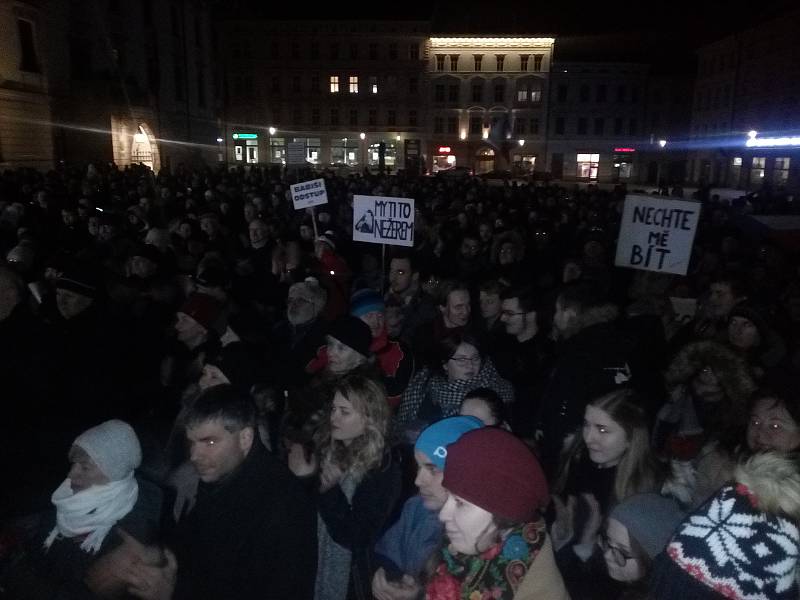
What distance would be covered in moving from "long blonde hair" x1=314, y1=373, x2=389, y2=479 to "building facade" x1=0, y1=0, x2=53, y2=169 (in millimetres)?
26284

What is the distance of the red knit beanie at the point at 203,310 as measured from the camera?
480cm

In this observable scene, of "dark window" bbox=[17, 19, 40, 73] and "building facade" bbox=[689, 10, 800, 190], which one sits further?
"building facade" bbox=[689, 10, 800, 190]

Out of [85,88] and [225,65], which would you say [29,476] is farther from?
[225,65]

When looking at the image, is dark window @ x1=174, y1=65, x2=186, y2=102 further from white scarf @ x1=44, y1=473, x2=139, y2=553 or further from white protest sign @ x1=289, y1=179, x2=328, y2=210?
white scarf @ x1=44, y1=473, x2=139, y2=553

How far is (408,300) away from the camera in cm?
714

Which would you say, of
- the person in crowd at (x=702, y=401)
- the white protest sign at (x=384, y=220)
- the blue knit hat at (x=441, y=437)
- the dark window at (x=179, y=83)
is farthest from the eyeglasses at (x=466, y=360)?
the dark window at (x=179, y=83)

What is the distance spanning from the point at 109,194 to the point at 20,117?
49.7ft

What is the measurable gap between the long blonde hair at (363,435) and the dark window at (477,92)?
6125cm

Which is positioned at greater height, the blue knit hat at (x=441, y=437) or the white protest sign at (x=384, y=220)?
the white protest sign at (x=384, y=220)

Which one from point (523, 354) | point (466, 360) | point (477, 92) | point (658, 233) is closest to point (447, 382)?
point (466, 360)

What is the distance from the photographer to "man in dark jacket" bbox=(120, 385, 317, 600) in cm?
264

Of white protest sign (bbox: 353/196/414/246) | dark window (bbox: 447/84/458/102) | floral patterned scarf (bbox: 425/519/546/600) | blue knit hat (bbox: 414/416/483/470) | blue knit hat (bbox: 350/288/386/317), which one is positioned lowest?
floral patterned scarf (bbox: 425/519/546/600)

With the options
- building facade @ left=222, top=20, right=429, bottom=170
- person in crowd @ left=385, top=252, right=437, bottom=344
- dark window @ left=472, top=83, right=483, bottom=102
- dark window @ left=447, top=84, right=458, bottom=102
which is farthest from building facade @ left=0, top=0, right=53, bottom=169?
dark window @ left=472, top=83, right=483, bottom=102

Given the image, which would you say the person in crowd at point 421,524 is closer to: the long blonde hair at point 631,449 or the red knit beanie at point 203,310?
the long blonde hair at point 631,449
